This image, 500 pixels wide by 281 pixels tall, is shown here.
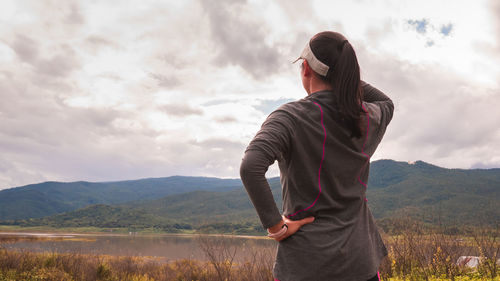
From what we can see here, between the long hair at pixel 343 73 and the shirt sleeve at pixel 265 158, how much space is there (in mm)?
246

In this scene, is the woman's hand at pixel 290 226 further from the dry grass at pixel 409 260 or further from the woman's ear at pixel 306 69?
the dry grass at pixel 409 260

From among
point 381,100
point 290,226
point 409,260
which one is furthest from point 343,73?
point 409,260

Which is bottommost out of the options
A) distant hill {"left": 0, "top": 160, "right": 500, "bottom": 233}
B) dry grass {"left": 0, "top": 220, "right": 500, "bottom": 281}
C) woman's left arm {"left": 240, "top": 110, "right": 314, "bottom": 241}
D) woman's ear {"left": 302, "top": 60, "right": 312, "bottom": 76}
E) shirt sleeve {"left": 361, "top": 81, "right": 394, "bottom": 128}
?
distant hill {"left": 0, "top": 160, "right": 500, "bottom": 233}

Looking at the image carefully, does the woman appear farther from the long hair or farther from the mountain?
the mountain

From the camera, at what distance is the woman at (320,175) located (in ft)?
3.91

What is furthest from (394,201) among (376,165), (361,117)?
(361,117)

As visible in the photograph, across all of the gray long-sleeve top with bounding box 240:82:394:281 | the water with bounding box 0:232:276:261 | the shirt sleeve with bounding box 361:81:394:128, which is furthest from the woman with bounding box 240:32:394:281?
the water with bounding box 0:232:276:261

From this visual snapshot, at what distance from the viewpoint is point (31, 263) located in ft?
27.0

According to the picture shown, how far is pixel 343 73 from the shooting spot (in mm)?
1342

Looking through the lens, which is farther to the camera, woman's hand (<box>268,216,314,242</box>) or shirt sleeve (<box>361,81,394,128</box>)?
shirt sleeve (<box>361,81,394,128</box>)

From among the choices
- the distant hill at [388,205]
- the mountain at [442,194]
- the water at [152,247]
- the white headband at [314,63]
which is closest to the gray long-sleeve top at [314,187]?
the white headband at [314,63]

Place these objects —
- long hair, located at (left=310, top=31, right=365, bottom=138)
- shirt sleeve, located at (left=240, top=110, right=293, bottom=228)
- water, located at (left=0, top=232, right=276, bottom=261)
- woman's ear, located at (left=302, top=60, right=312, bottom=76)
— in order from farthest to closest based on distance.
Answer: water, located at (left=0, top=232, right=276, bottom=261) → woman's ear, located at (left=302, top=60, right=312, bottom=76) → long hair, located at (left=310, top=31, right=365, bottom=138) → shirt sleeve, located at (left=240, top=110, right=293, bottom=228)

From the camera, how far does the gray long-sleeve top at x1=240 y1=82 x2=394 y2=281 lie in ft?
3.89

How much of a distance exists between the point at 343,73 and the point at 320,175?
0.45 m
